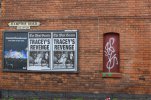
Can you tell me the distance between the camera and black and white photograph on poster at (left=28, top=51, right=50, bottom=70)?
15156mm

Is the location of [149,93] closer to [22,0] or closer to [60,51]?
[60,51]

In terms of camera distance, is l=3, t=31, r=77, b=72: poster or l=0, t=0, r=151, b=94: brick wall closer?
l=0, t=0, r=151, b=94: brick wall

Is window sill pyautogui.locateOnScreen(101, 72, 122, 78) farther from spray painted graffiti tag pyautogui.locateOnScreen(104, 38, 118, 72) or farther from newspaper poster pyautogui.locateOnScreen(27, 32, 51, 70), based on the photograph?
newspaper poster pyautogui.locateOnScreen(27, 32, 51, 70)

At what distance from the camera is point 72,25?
15.0 m

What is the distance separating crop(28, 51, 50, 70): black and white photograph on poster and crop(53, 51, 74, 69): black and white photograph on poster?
28cm

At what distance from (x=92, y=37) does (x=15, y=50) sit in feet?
9.07

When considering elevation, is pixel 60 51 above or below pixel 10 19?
below

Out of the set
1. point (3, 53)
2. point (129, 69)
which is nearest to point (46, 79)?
point (3, 53)

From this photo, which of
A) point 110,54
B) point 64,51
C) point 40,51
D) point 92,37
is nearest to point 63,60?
point 64,51

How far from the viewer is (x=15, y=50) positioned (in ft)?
50.5

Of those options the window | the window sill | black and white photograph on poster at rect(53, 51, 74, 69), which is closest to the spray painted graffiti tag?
the window

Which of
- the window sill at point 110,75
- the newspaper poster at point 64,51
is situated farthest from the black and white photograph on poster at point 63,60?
the window sill at point 110,75

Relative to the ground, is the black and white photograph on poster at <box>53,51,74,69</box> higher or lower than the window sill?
→ higher

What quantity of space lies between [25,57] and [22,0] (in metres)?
1.99
